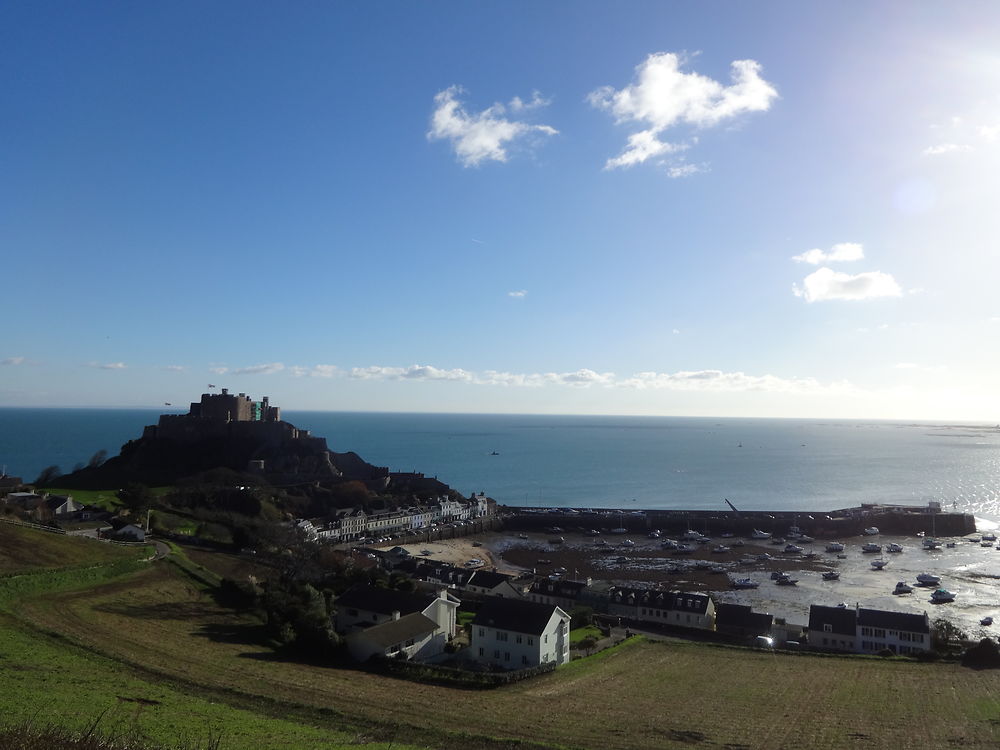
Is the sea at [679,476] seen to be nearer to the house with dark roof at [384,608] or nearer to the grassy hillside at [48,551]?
the house with dark roof at [384,608]

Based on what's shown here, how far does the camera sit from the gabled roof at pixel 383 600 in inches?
1259

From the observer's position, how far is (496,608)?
31.0 metres

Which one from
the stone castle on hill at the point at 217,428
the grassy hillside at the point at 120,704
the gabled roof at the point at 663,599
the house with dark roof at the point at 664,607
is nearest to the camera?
the grassy hillside at the point at 120,704

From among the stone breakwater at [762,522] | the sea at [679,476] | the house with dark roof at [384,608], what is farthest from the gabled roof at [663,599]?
the sea at [679,476]

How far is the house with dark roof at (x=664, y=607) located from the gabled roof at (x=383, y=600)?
14076 millimetres

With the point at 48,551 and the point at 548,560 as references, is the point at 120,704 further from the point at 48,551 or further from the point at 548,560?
the point at 548,560

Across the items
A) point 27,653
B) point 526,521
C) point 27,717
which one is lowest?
point 526,521

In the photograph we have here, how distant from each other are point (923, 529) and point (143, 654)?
88.0 meters

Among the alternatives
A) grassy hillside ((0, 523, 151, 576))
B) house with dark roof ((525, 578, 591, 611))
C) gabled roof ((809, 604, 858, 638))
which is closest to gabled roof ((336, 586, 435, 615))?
house with dark roof ((525, 578, 591, 611))

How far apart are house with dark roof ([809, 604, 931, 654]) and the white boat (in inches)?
627

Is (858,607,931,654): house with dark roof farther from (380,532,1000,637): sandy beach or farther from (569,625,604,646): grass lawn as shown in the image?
(569,625,604,646): grass lawn

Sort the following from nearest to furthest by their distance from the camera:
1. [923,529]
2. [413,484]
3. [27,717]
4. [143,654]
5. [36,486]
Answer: [27,717] < [143,654] < [36,486] < [923,529] < [413,484]

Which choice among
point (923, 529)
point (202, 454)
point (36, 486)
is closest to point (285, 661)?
point (36, 486)

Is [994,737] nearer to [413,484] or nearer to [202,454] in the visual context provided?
[413,484]
